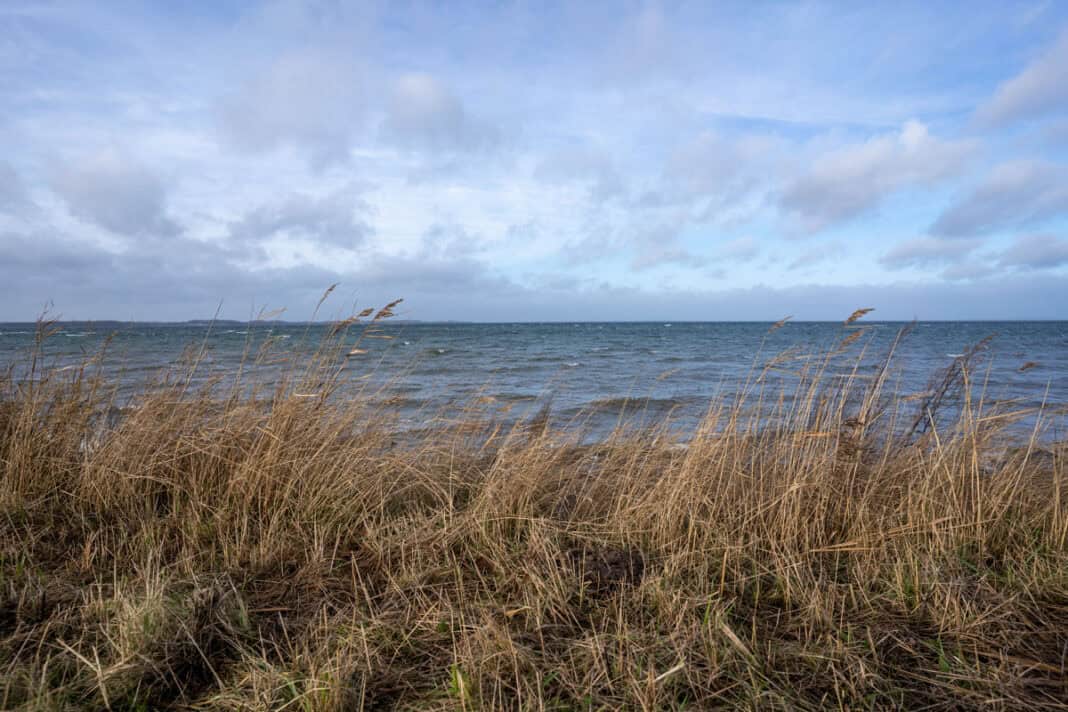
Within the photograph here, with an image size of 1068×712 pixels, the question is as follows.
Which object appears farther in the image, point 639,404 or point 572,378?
point 572,378

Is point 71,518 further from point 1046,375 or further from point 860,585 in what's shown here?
point 1046,375

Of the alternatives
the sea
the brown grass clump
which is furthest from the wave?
the brown grass clump

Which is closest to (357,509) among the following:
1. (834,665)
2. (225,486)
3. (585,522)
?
(225,486)

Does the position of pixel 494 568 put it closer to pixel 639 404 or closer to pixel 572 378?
pixel 639 404

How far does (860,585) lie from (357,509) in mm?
2610

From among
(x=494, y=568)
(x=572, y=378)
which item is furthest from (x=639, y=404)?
(x=494, y=568)

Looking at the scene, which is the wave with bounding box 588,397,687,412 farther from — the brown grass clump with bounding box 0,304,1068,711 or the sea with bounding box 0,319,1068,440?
the brown grass clump with bounding box 0,304,1068,711

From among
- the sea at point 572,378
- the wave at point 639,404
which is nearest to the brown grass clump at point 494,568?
the sea at point 572,378

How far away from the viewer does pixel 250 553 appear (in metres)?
2.89

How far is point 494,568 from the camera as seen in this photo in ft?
8.91

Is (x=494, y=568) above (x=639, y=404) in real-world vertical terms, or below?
above

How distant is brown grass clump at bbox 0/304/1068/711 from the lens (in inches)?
77.5

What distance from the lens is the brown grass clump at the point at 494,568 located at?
1968 mm

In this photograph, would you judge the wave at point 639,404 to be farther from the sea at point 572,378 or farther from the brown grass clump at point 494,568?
the brown grass clump at point 494,568
